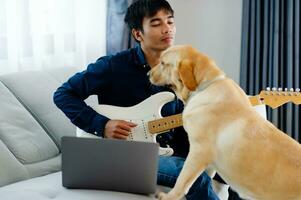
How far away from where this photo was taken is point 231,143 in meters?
1.51

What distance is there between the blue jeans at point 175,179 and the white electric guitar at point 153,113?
0.11 meters

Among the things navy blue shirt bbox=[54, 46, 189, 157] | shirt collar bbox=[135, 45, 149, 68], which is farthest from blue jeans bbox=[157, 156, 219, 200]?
shirt collar bbox=[135, 45, 149, 68]

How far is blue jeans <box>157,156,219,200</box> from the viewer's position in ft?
5.72

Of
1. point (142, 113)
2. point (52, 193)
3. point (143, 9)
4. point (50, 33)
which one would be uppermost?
point (143, 9)

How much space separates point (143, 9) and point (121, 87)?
36cm

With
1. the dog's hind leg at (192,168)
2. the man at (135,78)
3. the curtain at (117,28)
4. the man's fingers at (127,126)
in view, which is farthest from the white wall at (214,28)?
the dog's hind leg at (192,168)

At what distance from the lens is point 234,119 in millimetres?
1535

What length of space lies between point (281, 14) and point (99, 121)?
59.4 inches

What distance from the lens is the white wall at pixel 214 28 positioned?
3248 mm

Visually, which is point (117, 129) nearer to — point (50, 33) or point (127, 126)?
point (127, 126)

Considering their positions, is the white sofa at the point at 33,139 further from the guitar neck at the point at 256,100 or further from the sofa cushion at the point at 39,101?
the guitar neck at the point at 256,100

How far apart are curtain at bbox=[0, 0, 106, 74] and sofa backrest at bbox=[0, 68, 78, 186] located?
0.21m

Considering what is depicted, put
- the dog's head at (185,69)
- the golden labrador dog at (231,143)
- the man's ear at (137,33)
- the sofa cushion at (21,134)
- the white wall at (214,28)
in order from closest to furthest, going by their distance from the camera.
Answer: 1. the golden labrador dog at (231,143)
2. the dog's head at (185,69)
3. the sofa cushion at (21,134)
4. the man's ear at (137,33)
5. the white wall at (214,28)

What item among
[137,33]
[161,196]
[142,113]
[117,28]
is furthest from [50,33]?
[161,196]
